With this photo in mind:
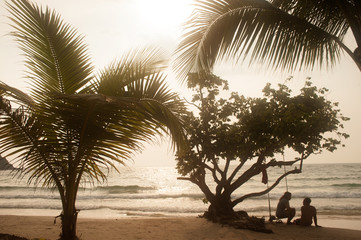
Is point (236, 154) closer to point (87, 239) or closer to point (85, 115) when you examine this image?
point (87, 239)

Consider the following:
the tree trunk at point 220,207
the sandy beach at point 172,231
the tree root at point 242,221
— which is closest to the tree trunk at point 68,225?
the sandy beach at point 172,231

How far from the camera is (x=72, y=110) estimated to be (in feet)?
10.4

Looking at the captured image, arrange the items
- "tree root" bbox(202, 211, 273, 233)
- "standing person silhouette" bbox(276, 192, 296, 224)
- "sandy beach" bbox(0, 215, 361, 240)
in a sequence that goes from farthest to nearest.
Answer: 1. "standing person silhouette" bbox(276, 192, 296, 224)
2. "tree root" bbox(202, 211, 273, 233)
3. "sandy beach" bbox(0, 215, 361, 240)

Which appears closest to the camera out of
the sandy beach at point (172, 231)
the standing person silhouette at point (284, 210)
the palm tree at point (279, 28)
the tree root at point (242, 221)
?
the palm tree at point (279, 28)

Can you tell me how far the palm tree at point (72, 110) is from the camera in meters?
3.29

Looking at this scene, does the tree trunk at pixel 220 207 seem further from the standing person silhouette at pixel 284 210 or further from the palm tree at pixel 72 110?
the palm tree at pixel 72 110

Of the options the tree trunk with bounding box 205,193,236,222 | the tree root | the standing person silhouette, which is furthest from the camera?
the tree trunk with bounding box 205,193,236,222

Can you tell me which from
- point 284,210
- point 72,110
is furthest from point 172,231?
point 72,110

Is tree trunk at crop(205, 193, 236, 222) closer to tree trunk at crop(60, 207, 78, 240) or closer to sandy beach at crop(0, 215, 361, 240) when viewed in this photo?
sandy beach at crop(0, 215, 361, 240)

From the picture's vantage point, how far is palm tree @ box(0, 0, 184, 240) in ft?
10.8

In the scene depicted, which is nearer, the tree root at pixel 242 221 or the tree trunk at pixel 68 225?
the tree trunk at pixel 68 225

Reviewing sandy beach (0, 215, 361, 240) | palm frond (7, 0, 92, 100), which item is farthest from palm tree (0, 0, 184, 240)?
sandy beach (0, 215, 361, 240)

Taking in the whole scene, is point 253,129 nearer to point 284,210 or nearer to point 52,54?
point 284,210

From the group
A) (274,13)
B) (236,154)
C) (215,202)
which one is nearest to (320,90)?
(236,154)
